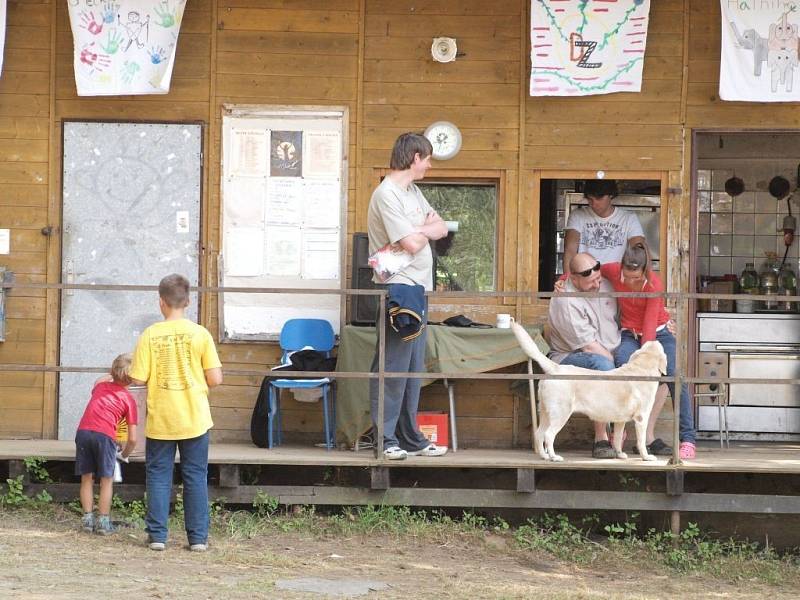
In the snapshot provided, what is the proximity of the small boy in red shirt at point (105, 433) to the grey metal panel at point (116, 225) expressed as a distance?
4.81ft

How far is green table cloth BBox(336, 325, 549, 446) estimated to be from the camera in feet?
27.6

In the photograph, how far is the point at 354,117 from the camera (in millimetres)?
8992

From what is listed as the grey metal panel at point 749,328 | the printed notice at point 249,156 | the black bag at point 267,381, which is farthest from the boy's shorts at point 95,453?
the grey metal panel at point 749,328

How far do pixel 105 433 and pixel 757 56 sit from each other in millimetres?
4961

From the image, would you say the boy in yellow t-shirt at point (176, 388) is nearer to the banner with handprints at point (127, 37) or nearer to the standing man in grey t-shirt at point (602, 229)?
the banner with handprints at point (127, 37)

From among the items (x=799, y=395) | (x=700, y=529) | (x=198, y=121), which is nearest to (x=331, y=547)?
(x=700, y=529)

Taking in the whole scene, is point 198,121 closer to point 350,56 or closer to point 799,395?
point 350,56

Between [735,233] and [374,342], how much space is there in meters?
4.30

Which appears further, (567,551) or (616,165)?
(616,165)

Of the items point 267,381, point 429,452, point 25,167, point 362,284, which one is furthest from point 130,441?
point 25,167

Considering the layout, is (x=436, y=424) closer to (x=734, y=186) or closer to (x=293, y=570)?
(x=293, y=570)

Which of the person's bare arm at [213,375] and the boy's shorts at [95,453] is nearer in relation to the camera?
the person's bare arm at [213,375]

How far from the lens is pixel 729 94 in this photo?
8.69m

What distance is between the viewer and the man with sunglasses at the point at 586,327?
27.1 feet
